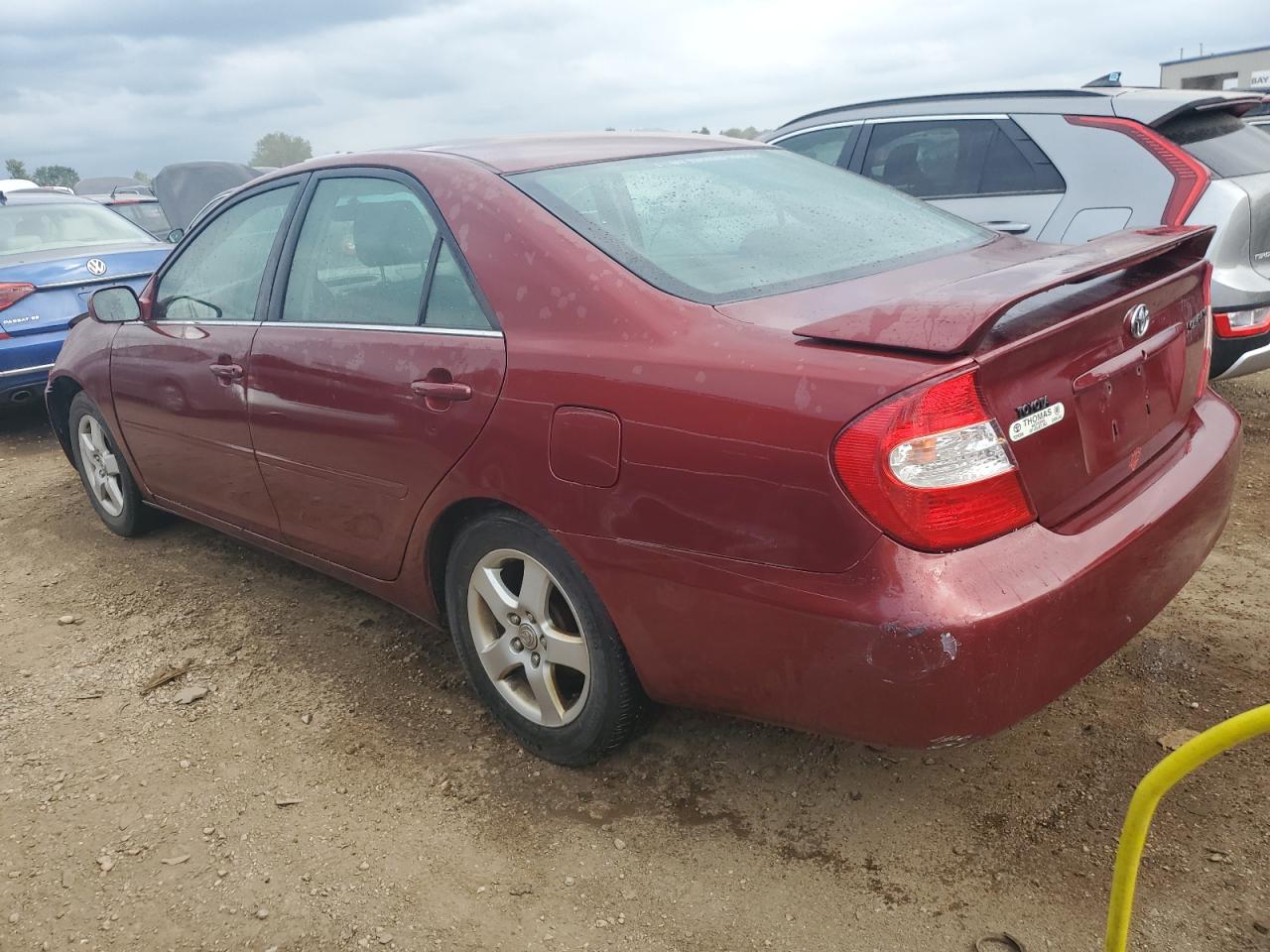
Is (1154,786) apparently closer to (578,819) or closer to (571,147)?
(578,819)

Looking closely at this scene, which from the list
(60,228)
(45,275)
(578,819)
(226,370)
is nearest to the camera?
(578,819)

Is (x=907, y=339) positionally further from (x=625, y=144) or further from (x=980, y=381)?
(x=625, y=144)

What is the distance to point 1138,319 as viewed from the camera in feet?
7.09

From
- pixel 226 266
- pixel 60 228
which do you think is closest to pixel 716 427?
pixel 226 266

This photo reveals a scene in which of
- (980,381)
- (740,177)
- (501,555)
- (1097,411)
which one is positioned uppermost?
(740,177)

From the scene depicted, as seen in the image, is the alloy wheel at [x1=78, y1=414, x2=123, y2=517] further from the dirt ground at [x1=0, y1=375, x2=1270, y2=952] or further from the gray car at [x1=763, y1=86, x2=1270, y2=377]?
the gray car at [x1=763, y1=86, x2=1270, y2=377]

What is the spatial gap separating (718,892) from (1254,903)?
104 cm

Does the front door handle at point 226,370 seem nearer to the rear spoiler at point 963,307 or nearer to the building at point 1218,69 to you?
the rear spoiler at point 963,307

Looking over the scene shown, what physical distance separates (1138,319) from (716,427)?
935 mm

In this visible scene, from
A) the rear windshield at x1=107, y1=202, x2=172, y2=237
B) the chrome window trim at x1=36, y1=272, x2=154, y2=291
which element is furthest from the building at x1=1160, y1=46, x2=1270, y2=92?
the chrome window trim at x1=36, y1=272, x2=154, y2=291

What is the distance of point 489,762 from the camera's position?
2725 mm

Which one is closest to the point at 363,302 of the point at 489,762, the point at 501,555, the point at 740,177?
the point at 501,555

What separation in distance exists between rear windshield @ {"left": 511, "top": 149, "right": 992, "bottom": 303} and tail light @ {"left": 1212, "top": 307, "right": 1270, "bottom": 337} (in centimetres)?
213

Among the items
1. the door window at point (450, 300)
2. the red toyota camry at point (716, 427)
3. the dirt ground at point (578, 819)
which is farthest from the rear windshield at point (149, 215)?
the door window at point (450, 300)
